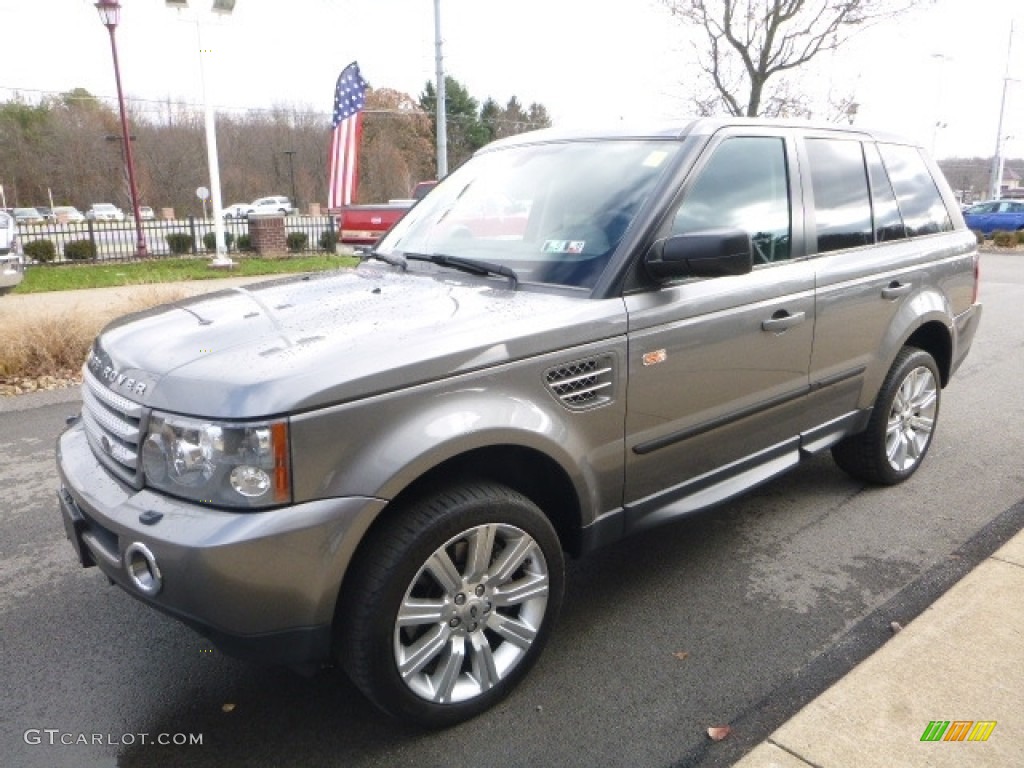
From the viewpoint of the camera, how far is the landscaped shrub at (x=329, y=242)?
2067cm

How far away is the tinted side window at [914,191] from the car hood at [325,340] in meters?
2.43

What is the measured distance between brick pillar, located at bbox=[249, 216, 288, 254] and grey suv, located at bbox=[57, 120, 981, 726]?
53.0 feet

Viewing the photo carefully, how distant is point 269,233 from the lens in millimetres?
18891

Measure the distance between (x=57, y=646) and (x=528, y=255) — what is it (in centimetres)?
232

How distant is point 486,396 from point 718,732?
4.21 ft

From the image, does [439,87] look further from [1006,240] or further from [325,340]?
[325,340]

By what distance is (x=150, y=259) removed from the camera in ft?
59.9

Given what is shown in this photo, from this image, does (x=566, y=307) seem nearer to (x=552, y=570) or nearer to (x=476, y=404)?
(x=476, y=404)

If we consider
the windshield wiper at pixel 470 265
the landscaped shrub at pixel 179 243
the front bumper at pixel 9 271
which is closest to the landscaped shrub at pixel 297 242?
the landscaped shrub at pixel 179 243

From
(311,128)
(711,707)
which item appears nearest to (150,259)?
(711,707)

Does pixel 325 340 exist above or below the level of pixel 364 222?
below

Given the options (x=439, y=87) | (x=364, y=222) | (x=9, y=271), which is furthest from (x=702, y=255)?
(x=439, y=87)
